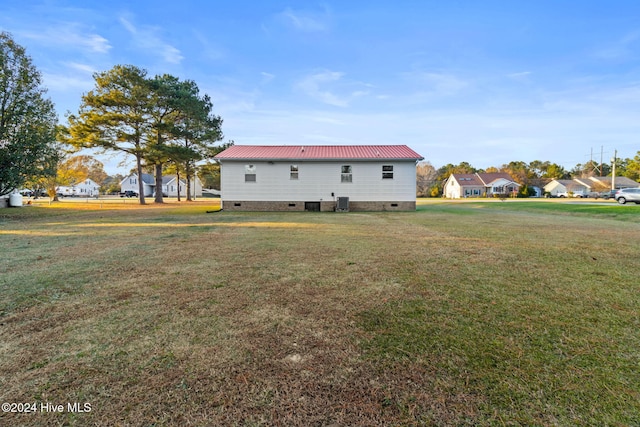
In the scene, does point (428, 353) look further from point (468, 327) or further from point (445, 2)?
point (445, 2)

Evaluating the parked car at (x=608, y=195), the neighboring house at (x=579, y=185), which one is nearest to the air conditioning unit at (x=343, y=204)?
the parked car at (x=608, y=195)

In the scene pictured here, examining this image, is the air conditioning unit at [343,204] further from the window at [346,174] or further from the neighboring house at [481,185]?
the neighboring house at [481,185]

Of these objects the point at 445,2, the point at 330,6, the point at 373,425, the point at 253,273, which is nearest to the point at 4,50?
the point at 330,6

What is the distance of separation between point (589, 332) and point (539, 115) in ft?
103

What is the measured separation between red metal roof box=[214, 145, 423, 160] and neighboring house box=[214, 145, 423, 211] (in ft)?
0.40

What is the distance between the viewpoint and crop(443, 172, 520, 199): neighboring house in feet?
171

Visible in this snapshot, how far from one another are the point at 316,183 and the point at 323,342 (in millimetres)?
14991

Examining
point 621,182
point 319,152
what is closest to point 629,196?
point 319,152

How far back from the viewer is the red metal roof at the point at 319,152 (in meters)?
16.5

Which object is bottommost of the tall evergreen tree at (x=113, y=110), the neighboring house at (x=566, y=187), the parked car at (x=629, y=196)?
the parked car at (x=629, y=196)

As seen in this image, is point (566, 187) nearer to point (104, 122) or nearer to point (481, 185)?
point (481, 185)

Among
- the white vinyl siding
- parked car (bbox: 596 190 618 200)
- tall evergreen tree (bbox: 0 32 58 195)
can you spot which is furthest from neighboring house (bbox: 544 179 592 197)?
tall evergreen tree (bbox: 0 32 58 195)

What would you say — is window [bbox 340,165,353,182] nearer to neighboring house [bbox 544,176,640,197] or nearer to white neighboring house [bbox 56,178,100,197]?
neighboring house [bbox 544,176,640,197]

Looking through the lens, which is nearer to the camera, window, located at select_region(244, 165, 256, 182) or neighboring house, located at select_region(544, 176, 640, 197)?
window, located at select_region(244, 165, 256, 182)
